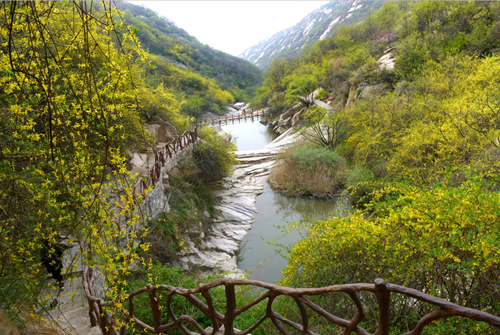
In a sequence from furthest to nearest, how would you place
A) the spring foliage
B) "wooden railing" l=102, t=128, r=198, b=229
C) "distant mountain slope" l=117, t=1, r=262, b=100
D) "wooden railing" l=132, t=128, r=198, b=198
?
"distant mountain slope" l=117, t=1, r=262, b=100, "wooden railing" l=132, t=128, r=198, b=198, "wooden railing" l=102, t=128, r=198, b=229, the spring foliage

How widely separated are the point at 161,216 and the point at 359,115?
1124 cm

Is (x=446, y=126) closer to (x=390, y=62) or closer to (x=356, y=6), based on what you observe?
(x=390, y=62)

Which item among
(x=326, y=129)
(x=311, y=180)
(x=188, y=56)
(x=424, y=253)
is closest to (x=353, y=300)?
(x=424, y=253)

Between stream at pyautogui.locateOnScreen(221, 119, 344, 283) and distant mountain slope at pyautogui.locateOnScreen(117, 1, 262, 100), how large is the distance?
37.0 m

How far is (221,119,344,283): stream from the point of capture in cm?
830

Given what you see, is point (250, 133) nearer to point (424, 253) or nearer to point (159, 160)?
point (159, 160)

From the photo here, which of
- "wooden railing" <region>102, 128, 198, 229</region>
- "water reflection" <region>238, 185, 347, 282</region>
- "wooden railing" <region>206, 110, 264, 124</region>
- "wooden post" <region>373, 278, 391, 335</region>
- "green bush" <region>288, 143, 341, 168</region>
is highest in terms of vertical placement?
"wooden railing" <region>206, 110, 264, 124</region>

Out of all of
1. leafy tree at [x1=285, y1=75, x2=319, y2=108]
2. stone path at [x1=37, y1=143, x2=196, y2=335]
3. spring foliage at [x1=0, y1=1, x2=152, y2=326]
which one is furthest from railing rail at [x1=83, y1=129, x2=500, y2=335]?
leafy tree at [x1=285, y1=75, x2=319, y2=108]

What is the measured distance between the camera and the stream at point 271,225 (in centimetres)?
830

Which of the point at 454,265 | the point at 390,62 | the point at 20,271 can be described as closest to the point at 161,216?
the point at 20,271

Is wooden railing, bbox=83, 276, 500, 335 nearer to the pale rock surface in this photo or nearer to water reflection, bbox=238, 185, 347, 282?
water reflection, bbox=238, 185, 347, 282

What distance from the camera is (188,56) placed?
54.8m

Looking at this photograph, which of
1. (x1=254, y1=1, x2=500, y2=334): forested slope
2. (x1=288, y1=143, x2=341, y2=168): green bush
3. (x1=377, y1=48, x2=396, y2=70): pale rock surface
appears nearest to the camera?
(x1=254, y1=1, x2=500, y2=334): forested slope

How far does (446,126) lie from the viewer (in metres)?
7.27
